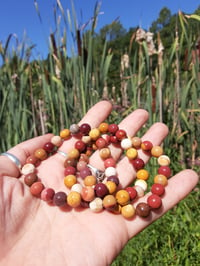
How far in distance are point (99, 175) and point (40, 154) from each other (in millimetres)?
332

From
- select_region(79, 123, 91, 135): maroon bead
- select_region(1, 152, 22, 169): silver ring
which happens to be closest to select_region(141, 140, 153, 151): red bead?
select_region(79, 123, 91, 135): maroon bead

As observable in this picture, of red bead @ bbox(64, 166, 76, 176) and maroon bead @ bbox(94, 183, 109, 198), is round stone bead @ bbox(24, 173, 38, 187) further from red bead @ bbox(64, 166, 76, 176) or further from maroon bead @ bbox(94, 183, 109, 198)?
maroon bead @ bbox(94, 183, 109, 198)

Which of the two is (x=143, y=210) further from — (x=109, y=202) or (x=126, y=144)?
(x=126, y=144)

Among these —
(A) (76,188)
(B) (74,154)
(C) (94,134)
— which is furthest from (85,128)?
(A) (76,188)

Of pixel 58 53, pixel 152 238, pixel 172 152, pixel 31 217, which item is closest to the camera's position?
pixel 31 217

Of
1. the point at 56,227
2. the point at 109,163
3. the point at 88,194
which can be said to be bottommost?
the point at 56,227

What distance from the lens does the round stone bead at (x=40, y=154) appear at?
1.46m

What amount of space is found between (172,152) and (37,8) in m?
1.47

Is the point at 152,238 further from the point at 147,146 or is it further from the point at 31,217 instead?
the point at 31,217

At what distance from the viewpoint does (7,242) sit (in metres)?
1.10

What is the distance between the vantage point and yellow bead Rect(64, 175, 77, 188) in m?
1.37

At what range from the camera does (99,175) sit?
4.83 feet

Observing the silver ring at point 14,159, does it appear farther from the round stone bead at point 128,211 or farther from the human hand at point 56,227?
the round stone bead at point 128,211

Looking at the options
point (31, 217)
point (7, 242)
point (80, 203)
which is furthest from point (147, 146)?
point (7, 242)
